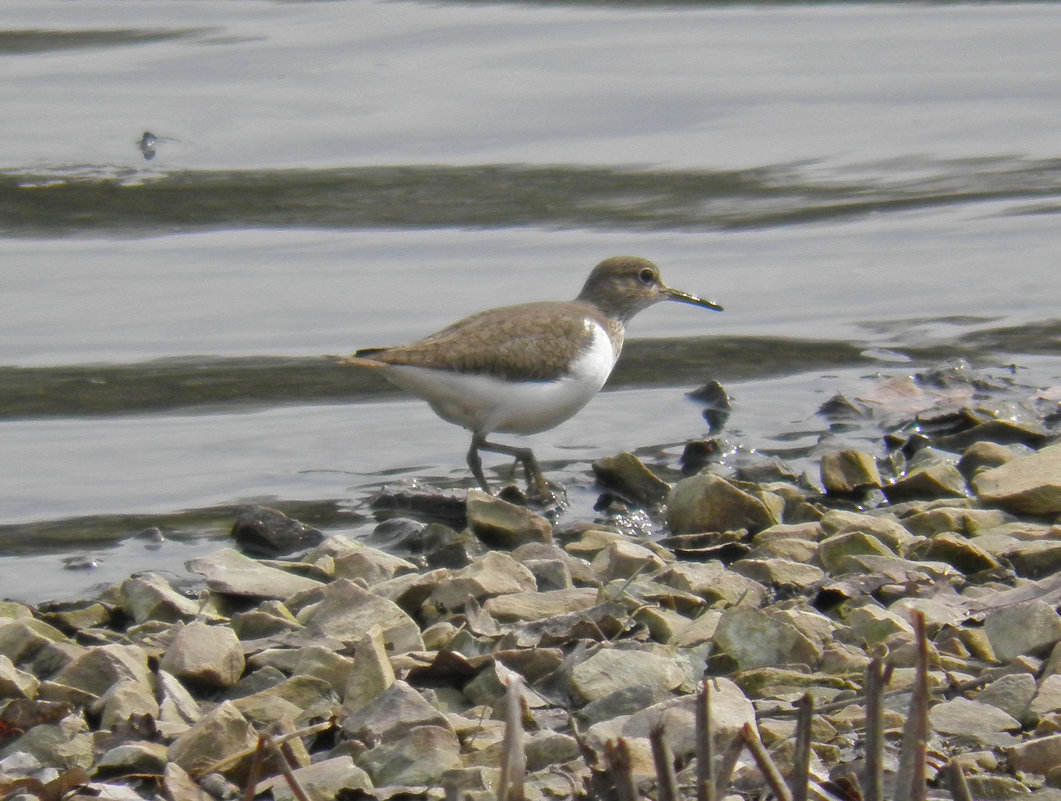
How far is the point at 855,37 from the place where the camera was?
54.4 feet

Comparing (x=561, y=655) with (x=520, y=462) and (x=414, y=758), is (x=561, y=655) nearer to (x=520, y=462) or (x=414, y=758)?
(x=414, y=758)

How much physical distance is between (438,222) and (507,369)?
17.1 ft

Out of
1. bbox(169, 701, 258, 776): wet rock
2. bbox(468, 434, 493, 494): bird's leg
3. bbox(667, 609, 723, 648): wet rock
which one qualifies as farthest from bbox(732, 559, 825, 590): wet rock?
bbox(468, 434, 493, 494): bird's leg

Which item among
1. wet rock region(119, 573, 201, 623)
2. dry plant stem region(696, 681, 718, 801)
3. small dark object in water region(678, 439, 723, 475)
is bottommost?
small dark object in water region(678, 439, 723, 475)

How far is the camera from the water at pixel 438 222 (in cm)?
766

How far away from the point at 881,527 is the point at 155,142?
912 cm

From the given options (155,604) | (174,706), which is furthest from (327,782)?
(155,604)

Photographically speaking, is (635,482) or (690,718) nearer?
(690,718)

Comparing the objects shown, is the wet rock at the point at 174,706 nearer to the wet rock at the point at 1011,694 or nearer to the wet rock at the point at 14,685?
the wet rock at the point at 14,685

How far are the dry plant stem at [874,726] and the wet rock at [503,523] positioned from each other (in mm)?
3451

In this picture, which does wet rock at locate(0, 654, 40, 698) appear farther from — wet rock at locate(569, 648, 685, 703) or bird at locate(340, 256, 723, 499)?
bird at locate(340, 256, 723, 499)

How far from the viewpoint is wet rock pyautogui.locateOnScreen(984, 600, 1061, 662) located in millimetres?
4020

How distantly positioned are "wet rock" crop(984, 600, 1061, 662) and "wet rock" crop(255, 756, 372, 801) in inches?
66.2

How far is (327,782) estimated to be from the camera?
10.8 ft
